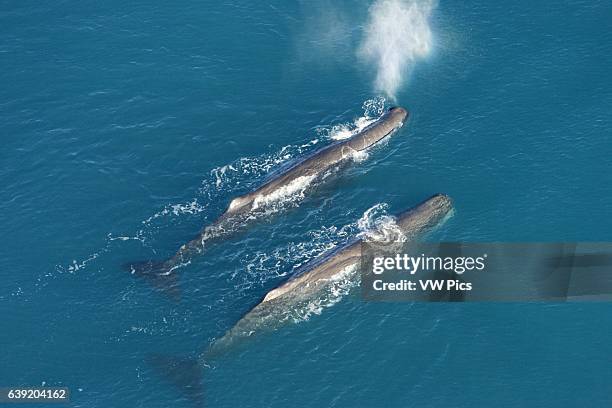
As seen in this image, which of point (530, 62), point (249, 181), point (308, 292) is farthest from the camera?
point (530, 62)

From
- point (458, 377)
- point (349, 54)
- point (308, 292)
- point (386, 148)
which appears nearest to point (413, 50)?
point (349, 54)

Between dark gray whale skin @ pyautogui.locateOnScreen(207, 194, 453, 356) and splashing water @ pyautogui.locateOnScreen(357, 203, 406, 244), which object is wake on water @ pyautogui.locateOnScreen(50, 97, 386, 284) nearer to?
splashing water @ pyautogui.locateOnScreen(357, 203, 406, 244)

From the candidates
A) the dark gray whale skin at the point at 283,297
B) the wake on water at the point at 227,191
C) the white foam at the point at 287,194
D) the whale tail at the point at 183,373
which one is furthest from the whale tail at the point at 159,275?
the white foam at the point at 287,194

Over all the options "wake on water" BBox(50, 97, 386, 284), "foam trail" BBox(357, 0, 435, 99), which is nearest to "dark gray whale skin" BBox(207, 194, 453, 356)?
"wake on water" BBox(50, 97, 386, 284)

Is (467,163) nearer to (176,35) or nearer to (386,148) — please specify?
(386,148)

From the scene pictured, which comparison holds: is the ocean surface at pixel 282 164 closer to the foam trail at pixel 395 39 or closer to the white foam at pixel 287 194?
the foam trail at pixel 395 39

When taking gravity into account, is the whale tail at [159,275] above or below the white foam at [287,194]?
below

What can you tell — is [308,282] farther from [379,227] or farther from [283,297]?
[379,227]
